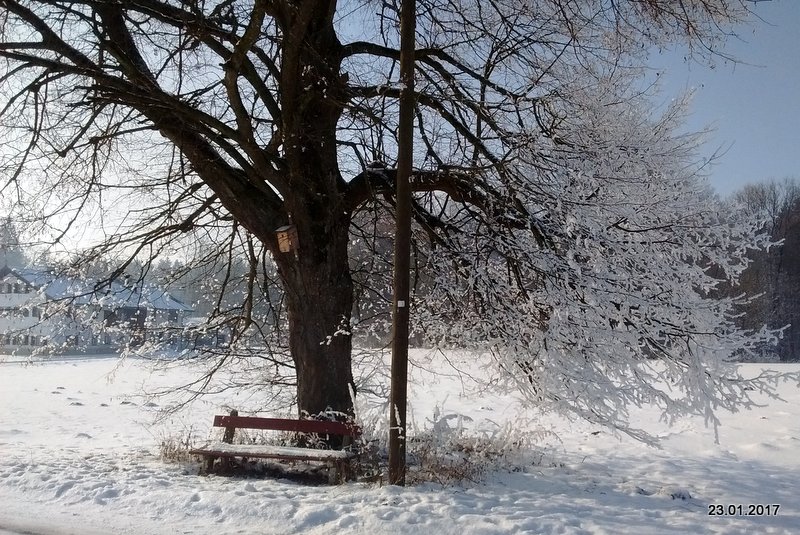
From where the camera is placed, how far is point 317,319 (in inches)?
303

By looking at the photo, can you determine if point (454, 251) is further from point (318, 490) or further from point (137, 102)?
point (137, 102)

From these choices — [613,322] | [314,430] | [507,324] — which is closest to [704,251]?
[613,322]

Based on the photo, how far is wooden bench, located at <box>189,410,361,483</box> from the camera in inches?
266

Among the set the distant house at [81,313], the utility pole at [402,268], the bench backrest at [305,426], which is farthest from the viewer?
the distant house at [81,313]

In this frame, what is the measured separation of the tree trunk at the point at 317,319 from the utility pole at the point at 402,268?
1.39 metres

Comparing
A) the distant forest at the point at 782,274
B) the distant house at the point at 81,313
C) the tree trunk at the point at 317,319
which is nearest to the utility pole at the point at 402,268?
the tree trunk at the point at 317,319

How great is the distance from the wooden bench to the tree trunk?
34 centimetres

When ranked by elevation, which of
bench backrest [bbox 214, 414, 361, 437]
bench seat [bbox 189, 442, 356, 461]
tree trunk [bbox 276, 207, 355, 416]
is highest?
tree trunk [bbox 276, 207, 355, 416]

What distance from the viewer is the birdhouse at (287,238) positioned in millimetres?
7332

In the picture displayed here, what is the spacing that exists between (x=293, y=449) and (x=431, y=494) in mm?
1898

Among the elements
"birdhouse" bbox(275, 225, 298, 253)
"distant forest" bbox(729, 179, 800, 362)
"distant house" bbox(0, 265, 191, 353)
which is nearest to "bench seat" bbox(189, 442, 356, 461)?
"birdhouse" bbox(275, 225, 298, 253)

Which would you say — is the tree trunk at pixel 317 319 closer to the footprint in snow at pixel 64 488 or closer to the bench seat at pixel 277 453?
the bench seat at pixel 277 453

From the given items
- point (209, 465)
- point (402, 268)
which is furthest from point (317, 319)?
point (209, 465)

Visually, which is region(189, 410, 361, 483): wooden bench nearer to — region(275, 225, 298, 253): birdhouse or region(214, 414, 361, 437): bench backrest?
region(214, 414, 361, 437): bench backrest
